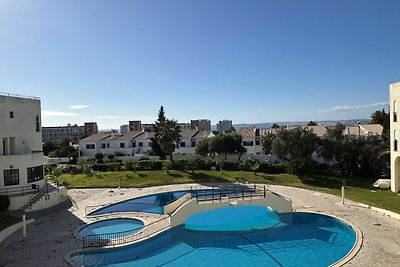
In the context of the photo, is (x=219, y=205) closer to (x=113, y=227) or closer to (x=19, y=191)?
(x=113, y=227)

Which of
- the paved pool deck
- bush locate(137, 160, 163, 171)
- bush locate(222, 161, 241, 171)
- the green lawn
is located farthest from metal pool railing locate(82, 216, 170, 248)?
bush locate(137, 160, 163, 171)

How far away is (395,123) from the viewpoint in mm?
33125

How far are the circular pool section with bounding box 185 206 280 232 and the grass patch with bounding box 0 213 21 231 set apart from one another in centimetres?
A: 1202

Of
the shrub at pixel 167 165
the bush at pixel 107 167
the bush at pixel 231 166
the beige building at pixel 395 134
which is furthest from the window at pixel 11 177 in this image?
the beige building at pixel 395 134

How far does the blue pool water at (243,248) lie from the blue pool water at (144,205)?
640cm

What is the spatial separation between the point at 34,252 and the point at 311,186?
91.7ft

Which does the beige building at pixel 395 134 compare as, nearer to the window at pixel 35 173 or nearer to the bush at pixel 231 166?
the bush at pixel 231 166

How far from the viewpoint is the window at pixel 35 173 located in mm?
31922

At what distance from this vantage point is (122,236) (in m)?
21.9

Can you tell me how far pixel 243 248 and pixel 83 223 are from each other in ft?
38.6

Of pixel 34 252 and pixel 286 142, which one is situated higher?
pixel 286 142

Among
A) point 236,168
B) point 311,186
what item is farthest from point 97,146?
point 311,186

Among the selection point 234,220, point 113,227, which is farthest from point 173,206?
point 113,227

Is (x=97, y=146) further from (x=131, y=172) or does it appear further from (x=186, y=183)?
(x=186, y=183)
